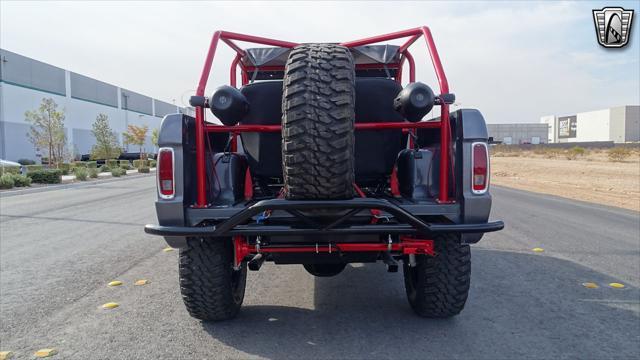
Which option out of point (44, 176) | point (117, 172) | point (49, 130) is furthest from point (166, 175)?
point (49, 130)

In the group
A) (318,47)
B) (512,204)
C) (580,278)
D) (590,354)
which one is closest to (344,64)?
(318,47)

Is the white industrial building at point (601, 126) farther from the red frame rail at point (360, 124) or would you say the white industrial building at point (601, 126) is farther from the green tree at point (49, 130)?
the red frame rail at point (360, 124)

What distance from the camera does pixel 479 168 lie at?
328 cm

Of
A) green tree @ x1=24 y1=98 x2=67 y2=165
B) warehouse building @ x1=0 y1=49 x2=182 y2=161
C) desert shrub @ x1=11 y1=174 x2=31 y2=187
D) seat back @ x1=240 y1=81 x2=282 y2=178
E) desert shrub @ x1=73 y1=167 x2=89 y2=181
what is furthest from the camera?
warehouse building @ x1=0 y1=49 x2=182 y2=161

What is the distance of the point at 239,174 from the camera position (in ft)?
13.0

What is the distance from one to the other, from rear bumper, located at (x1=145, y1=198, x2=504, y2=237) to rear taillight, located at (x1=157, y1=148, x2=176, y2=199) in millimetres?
248

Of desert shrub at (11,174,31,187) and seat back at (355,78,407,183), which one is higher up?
seat back at (355,78,407,183)

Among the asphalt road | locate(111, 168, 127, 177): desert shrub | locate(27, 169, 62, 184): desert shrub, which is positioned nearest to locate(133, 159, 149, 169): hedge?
locate(111, 168, 127, 177): desert shrub

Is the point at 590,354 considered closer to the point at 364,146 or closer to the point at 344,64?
the point at 364,146

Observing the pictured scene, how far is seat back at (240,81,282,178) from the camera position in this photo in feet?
12.8

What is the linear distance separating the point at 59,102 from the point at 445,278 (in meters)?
55.6

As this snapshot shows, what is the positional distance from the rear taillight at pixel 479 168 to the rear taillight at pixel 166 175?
2146mm

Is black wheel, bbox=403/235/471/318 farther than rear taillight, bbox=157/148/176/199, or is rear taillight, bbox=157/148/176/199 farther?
black wheel, bbox=403/235/471/318

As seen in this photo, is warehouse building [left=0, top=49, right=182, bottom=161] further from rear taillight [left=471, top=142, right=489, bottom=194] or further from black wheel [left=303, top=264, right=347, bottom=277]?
rear taillight [left=471, top=142, right=489, bottom=194]
